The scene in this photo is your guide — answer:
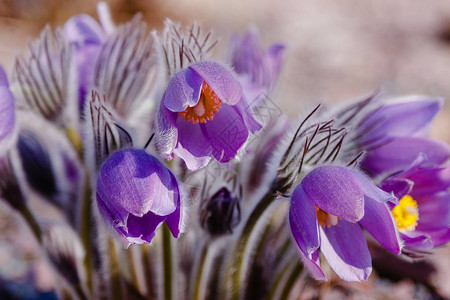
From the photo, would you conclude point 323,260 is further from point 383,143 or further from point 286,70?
point 286,70

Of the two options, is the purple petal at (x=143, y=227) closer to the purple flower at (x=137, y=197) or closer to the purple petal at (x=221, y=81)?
the purple flower at (x=137, y=197)

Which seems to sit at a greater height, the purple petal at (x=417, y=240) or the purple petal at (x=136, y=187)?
the purple petal at (x=136, y=187)

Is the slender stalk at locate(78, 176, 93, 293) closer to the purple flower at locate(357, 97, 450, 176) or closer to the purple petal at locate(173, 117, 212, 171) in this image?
the purple petal at locate(173, 117, 212, 171)

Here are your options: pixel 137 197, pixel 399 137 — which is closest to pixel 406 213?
pixel 399 137

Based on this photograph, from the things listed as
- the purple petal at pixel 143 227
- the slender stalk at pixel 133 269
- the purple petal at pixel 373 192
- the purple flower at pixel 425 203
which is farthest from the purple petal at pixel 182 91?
the slender stalk at pixel 133 269

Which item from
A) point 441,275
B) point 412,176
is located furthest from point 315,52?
point 412,176

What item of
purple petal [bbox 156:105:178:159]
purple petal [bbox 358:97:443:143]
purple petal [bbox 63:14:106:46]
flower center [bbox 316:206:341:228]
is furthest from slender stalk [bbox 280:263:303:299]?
purple petal [bbox 63:14:106:46]

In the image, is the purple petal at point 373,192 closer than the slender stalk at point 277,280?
Yes

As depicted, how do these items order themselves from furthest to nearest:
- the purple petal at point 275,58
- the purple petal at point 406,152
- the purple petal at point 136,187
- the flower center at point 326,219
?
the purple petal at point 275,58
the purple petal at point 406,152
the flower center at point 326,219
the purple petal at point 136,187
